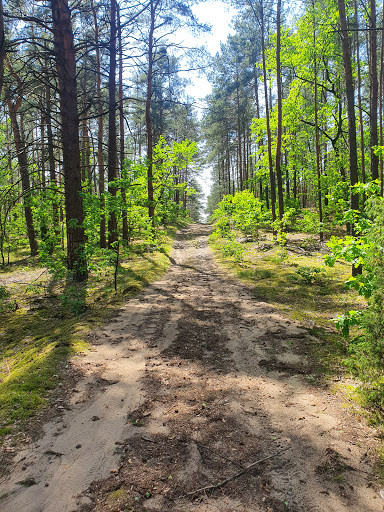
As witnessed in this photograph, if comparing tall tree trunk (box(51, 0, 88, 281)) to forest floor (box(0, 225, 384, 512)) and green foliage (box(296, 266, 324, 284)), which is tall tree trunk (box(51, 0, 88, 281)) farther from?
green foliage (box(296, 266, 324, 284))

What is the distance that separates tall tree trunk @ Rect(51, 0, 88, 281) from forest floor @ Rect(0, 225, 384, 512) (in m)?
4.29

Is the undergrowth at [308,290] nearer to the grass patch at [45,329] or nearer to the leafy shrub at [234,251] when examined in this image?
the leafy shrub at [234,251]

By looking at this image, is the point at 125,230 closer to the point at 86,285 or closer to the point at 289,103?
the point at 86,285

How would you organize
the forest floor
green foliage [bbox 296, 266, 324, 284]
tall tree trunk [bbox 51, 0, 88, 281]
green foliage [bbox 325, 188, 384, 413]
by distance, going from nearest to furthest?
1. the forest floor
2. green foliage [bbox 325, 188, 384, 413]
3. tall tree trunk [bbox 51, 0, 88, 281]
4. green foliage [bbox 296, 266, 324, 284]

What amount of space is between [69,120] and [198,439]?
8353mm

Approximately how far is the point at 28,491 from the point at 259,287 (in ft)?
23.8

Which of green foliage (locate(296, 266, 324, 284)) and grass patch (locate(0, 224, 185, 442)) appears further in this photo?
green foliage (locate(296, 266, 324, 284))

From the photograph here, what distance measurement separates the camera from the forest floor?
2180 mm

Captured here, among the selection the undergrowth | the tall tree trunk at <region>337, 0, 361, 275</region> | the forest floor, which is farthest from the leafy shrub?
the forest floor

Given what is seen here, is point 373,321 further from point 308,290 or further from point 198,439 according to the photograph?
point 308,290

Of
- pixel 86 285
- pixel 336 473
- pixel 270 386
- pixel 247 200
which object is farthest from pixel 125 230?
pixel 336 473

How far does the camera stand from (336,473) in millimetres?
2361

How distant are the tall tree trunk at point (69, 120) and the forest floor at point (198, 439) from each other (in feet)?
14.1

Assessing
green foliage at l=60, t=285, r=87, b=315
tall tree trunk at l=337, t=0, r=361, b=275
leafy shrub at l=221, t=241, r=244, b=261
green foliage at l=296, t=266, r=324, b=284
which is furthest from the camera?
leafy shrub at l=221, t=241, r=244, b=261
